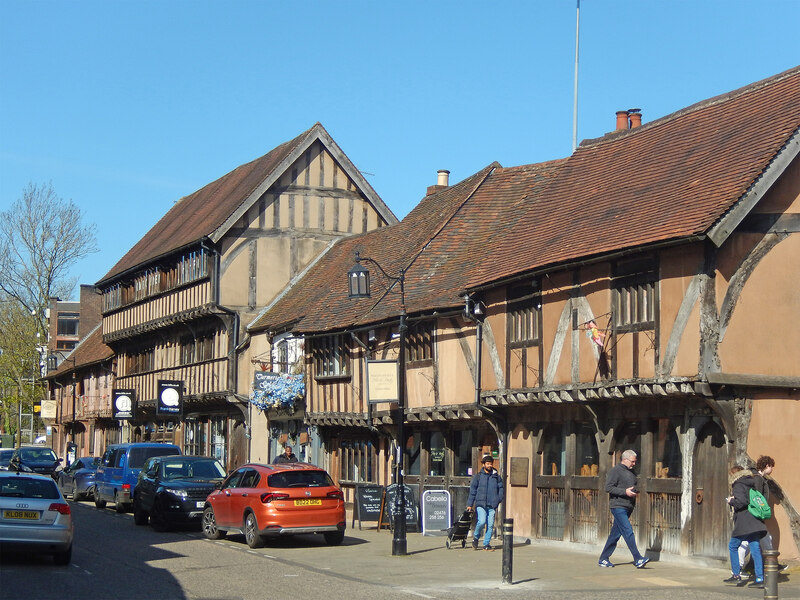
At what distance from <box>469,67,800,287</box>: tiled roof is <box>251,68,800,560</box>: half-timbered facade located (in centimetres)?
5

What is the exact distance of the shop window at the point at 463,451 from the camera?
23906 millimetres

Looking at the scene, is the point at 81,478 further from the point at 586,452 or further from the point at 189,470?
the point at 586,452

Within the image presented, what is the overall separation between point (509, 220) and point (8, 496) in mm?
13671

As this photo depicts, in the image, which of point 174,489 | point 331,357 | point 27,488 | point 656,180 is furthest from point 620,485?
point 331,357

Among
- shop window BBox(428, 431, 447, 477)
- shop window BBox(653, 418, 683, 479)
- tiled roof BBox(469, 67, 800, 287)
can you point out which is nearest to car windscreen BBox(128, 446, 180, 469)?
shop window BBox(428, 431, 447, 477)

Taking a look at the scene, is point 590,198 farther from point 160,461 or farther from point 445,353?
point 160,461

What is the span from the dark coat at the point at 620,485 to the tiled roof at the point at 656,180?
3.49 meters

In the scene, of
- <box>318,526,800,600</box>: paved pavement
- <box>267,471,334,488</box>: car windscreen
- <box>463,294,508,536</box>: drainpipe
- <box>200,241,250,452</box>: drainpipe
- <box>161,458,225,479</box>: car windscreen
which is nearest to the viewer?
<box>318,526,800,600</box>: paved pavement

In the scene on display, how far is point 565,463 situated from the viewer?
20.4 metres

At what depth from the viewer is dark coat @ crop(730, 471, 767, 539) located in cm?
1482

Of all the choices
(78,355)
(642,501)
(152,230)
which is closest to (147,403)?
(152,230)

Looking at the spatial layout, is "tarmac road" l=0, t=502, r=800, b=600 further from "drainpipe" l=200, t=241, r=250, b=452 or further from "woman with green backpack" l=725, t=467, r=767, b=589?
"drainpipe" l=200, t=241, r=250, b=452

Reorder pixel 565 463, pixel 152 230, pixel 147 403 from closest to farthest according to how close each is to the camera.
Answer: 1. pixel 565 463
2. pixel 147 403
3. pixel 152 230

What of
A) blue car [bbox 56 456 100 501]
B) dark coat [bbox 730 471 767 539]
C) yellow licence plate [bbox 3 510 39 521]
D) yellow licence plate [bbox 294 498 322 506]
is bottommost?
blue car [bbox 56 456 100 501]
